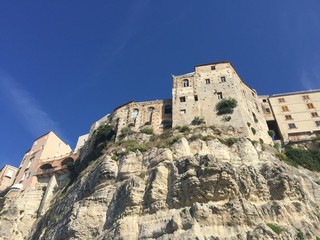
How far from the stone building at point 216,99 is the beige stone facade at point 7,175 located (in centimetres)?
3064

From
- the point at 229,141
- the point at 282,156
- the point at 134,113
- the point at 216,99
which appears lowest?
the point at 282,156

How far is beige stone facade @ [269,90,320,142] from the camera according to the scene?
144 feet

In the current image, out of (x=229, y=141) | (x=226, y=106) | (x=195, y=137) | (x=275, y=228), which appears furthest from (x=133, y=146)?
(x=275, y=228)

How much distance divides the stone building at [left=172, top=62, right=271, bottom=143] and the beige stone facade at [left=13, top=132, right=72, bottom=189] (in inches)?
824

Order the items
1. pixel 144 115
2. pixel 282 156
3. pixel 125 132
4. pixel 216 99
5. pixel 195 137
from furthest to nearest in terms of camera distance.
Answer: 1. pixel 144 115
2. pixel 216 99
3. pixel 125 132
4. pixel 282 156
5. pixel 195 137

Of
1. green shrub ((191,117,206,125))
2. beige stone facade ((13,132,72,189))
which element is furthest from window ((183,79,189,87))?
beige stone facade ((13,132,72,189))

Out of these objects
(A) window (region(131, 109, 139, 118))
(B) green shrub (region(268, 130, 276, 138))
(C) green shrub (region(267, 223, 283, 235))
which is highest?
(A) window (region(131, 109, 139, 118))

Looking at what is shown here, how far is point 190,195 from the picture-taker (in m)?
26.9

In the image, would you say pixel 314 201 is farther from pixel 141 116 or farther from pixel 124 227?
pixel 141 116

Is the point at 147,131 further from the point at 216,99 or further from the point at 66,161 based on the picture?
the point at 66,161

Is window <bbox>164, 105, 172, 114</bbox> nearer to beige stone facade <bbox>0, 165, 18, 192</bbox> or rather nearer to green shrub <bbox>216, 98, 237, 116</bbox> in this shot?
green shrub <bbox>216, 98, 237, 116</bbox>

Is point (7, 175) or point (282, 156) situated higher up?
point (7, 175)

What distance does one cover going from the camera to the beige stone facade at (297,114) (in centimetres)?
4394

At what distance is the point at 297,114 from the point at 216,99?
12692mm
